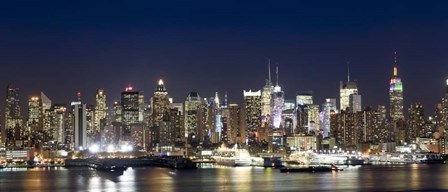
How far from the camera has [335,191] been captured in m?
84.0

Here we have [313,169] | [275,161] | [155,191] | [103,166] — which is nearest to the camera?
[155,191]

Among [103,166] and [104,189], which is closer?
[104,189]

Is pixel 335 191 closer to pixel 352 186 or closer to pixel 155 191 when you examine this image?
pixel 352 186

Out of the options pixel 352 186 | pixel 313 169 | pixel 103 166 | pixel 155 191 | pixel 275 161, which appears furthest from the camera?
pixel 275 161

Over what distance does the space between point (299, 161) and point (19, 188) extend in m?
108

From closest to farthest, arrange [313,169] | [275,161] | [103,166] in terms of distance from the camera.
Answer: [313,169] < [103,166] < [275,161]

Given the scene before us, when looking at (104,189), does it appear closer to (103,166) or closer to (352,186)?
(352,186)

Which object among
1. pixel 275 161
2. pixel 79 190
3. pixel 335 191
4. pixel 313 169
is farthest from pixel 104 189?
pixel 275 161

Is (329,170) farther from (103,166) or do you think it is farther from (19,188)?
(19,188)

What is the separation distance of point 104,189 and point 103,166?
8728 cm

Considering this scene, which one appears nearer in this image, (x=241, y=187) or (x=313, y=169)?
(x=241, y=187)

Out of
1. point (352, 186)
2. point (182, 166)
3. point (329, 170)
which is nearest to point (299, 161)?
point (182, 166)

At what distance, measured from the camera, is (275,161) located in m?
186

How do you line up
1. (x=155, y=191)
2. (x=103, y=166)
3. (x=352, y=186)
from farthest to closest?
(x=103, y=166) < (x=352, y=186) < (x=155, y=191)
